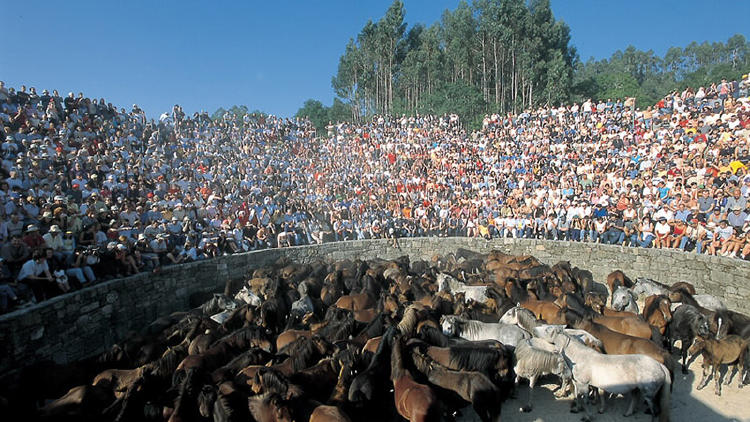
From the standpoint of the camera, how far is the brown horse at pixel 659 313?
31.9 feet

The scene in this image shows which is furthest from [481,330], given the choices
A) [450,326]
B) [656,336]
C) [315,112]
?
[315,112]

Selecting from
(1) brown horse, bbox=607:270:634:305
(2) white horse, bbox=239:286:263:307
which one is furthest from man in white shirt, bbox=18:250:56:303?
(1) brown horse, bbox=607:270:634:305

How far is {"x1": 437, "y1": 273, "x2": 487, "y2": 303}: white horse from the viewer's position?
12.1 m

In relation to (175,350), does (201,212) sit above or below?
above

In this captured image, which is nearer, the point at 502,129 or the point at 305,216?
the point at 305,216

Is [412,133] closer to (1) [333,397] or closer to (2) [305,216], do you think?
(2) [305,216]

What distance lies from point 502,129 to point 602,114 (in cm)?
546

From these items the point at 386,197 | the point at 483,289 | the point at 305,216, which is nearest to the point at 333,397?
the point at 483,289

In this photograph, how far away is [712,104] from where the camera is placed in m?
21.1

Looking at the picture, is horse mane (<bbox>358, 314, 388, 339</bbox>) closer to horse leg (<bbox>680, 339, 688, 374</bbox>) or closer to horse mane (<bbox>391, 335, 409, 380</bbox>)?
horse mane (<bbox>391, 335, 409, 380</bbox>)

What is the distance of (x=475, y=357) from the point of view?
25.3 ft

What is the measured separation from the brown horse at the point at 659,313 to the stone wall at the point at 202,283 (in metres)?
3.63

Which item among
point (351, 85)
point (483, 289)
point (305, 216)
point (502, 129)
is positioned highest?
point (351, 85)

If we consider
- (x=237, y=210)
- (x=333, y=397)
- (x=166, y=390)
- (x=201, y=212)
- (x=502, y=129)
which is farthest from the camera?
(x=502, y=129)
